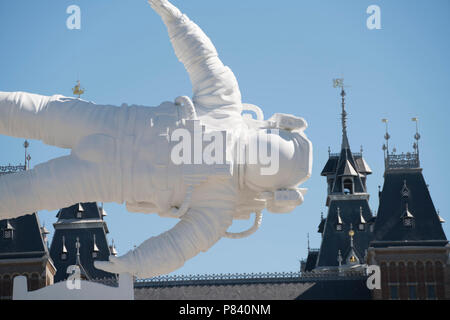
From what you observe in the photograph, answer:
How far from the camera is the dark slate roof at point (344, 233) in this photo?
7406 centimetres

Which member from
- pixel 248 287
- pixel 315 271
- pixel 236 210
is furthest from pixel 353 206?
pixel 236 210

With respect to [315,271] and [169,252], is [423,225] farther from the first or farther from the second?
[169,252]

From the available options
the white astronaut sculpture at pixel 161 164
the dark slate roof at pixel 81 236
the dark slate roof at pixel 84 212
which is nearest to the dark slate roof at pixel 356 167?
the dark slate roof at pixel 84 212

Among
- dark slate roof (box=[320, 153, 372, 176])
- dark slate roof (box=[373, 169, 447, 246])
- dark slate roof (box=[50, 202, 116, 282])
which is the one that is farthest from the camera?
dark slate roof (box=[320, 153, 372, 176])

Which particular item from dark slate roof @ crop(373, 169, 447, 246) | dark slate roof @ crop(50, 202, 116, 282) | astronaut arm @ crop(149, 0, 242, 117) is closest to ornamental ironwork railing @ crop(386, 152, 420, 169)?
dark slate roof @ crop(373, 169, 447, 246)

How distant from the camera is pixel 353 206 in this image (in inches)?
3004

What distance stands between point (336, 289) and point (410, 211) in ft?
20.8

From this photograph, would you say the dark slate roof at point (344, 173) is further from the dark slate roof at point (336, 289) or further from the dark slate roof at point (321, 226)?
the dark slate roof at point (336, 289)

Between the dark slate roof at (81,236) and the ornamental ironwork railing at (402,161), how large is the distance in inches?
636

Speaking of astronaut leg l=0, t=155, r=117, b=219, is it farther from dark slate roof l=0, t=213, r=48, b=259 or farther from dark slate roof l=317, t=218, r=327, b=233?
dark slate roof l=317, t=218, r=327, b=233

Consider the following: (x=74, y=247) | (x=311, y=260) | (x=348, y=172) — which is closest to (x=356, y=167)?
(x=348, y=172)

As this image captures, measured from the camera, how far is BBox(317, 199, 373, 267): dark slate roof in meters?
74.1
